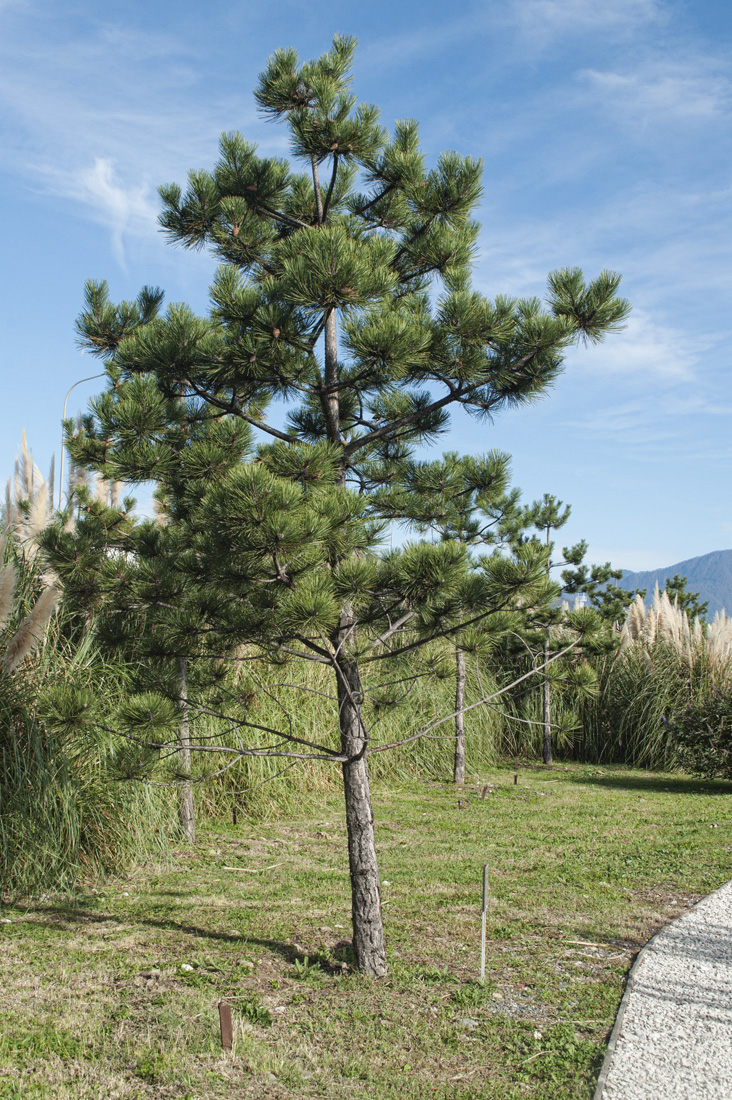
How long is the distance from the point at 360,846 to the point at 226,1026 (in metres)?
1.00

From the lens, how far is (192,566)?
3643 millimetres

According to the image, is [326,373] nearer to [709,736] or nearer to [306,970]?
[306,970]

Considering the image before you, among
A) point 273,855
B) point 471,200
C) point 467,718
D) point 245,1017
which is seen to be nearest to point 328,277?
point 471,200

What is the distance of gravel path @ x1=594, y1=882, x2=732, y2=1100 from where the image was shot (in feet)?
9.07

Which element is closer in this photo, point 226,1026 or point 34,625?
point 226,1026

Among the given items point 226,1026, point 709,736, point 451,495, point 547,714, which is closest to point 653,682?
point 547,714

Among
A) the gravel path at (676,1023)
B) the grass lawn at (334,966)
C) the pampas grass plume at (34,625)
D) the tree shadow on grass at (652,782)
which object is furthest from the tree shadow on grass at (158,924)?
the tree shadow on grass at (652,782)

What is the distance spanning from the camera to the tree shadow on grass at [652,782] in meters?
9.33

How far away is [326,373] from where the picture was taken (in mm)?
4172

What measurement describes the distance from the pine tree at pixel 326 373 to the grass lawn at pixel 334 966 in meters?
0.52

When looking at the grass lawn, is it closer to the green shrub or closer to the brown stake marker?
the brown stake marker

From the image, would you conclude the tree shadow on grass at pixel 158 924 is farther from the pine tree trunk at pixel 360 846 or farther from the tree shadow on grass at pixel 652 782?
the tree shadow on grass at pixel 652 782

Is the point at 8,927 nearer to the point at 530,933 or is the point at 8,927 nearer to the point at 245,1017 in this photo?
the point at 245,1017

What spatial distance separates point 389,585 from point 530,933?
82.2 inches
